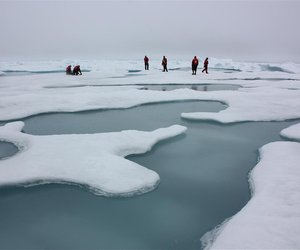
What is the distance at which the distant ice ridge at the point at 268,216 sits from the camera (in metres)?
3.03

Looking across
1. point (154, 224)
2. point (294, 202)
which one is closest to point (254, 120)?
point (294, 202)

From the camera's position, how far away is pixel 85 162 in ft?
16.7

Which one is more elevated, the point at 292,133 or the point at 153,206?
the point at 292,133

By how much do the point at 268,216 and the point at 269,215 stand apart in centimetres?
3

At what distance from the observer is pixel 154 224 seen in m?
3.73

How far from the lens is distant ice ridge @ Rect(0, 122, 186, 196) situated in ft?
14.5

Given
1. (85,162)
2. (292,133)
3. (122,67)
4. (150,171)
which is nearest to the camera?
(150,171)

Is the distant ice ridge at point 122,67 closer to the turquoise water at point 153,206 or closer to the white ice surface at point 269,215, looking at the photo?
the turquoise water at point 153,206

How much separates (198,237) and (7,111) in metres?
7.70

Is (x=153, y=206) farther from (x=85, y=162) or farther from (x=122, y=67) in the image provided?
(x=122, y=67)

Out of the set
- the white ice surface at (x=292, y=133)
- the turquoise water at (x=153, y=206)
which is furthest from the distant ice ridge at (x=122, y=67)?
the turquoise water at (x=153, y=206)

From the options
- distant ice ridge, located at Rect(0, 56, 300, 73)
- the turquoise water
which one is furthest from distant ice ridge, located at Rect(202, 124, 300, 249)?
distant ice ridge, located at Rect(0, 56, 300, 73)

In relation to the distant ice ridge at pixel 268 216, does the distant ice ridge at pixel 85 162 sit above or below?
above

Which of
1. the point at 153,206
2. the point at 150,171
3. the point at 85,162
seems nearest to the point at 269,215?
the point at 153,206
